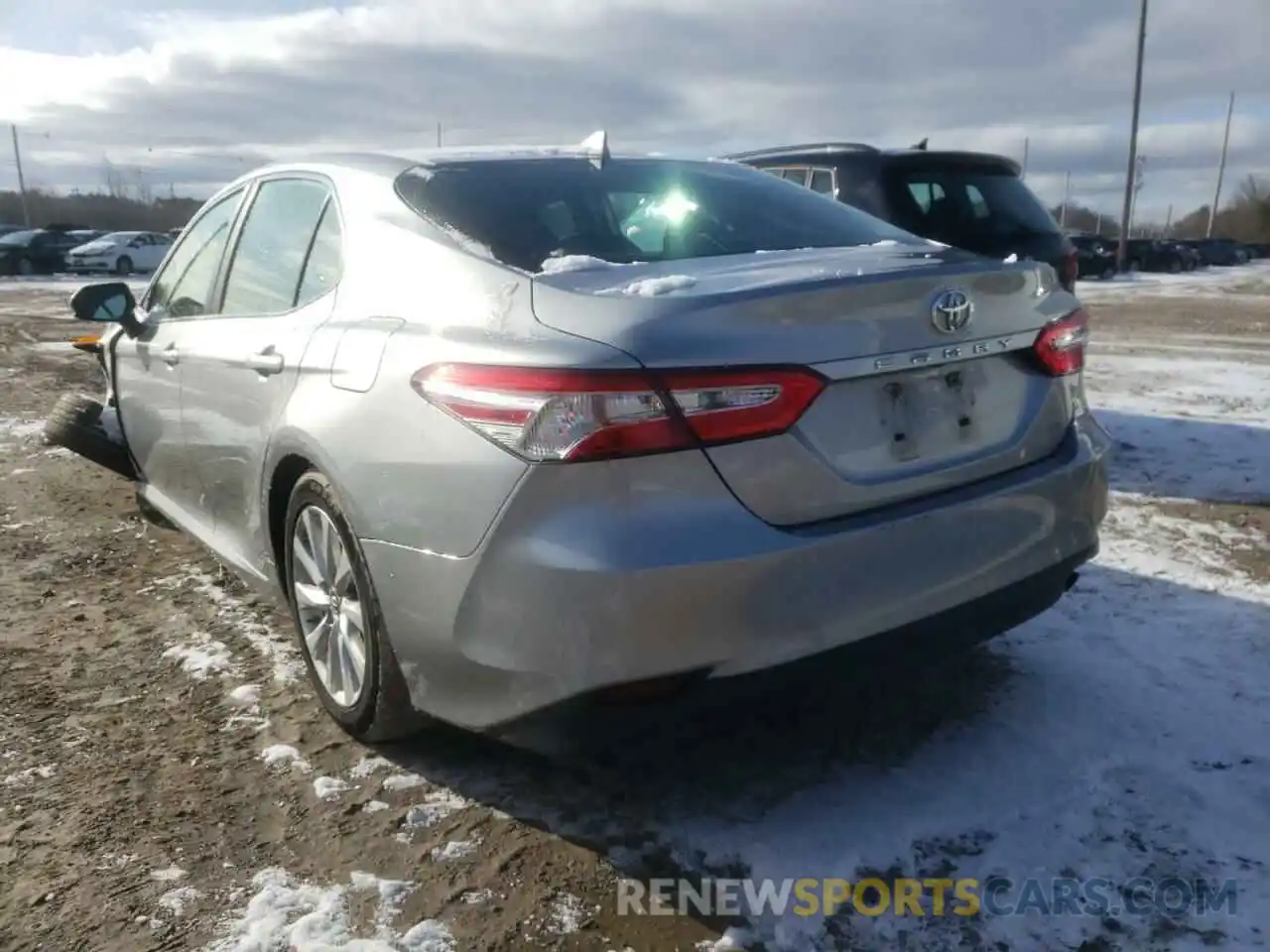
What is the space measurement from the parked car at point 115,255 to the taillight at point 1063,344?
35.4 m

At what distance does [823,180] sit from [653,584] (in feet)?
16.4

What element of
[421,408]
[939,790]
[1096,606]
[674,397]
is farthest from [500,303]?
[1096,606]

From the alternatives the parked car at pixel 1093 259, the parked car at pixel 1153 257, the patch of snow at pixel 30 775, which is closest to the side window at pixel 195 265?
the patch of snow at pixel 30 775

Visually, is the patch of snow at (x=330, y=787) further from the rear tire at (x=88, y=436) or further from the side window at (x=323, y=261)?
the rear tire at (x=88, y=436)

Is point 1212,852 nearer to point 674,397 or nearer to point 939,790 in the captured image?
point 939,790

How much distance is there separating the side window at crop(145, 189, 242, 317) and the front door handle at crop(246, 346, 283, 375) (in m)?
0.83

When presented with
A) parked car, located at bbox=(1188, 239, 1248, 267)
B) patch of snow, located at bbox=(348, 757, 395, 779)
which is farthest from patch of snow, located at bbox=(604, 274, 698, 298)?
parked car, located at bbox=(1188, 239, 1248, 267)

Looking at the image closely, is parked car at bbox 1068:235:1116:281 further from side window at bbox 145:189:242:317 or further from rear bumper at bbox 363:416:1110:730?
rear bumper at bbox 363:416:1110:730

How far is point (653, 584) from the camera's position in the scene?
6.82ft

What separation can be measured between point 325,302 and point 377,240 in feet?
0.81

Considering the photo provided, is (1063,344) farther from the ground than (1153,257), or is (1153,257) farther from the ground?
(1063,344)

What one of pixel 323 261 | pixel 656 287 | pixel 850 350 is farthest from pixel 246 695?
pixel 850 350

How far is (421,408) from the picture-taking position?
93.3 inches

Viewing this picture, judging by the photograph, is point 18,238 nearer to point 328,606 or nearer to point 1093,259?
point 1093,259
